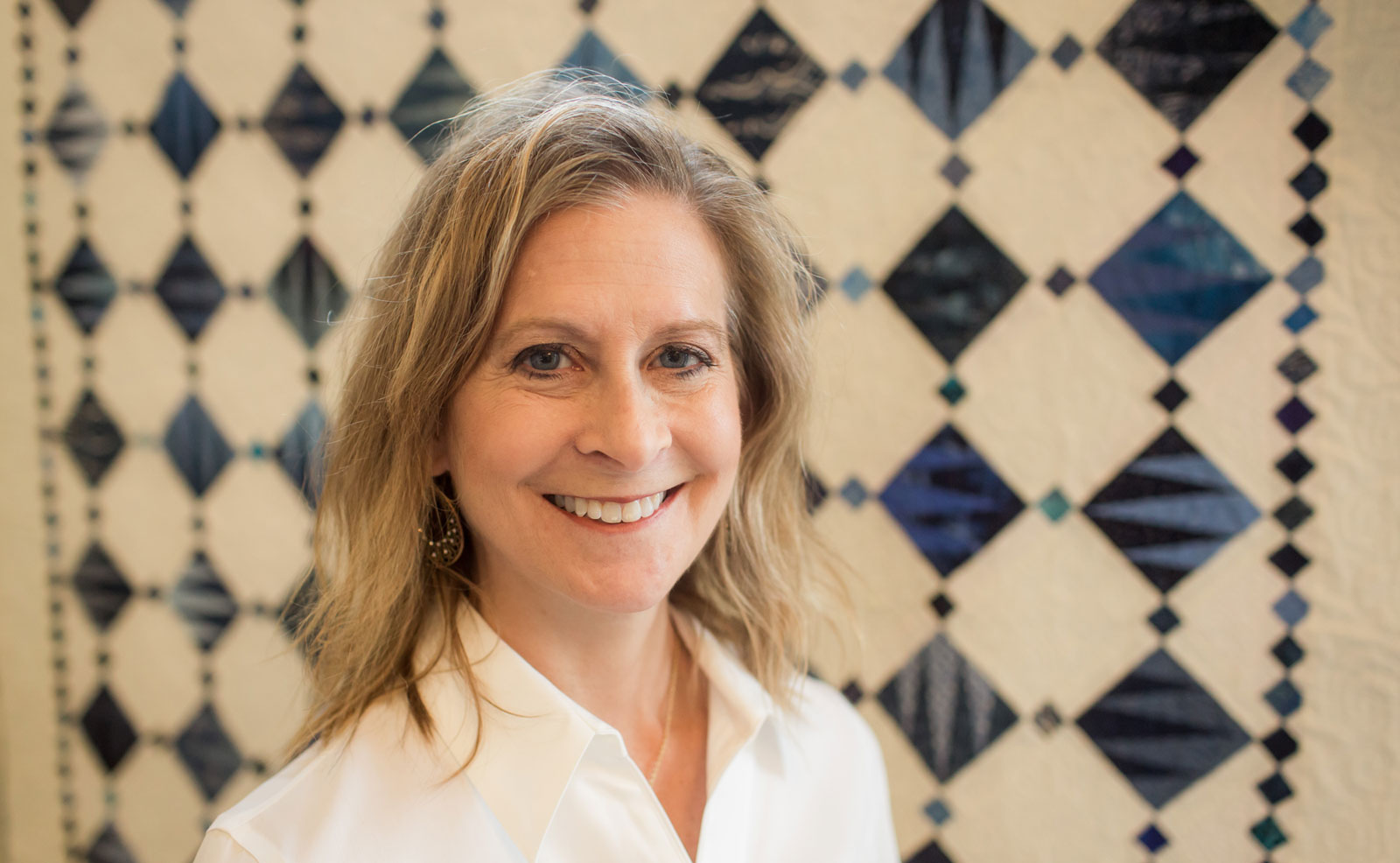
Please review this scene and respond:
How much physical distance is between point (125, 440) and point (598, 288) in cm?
118

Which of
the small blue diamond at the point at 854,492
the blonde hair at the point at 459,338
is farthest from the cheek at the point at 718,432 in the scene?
the small blue diamond at the point at 854,492

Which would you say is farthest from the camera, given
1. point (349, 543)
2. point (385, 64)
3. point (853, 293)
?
point (385, 64)

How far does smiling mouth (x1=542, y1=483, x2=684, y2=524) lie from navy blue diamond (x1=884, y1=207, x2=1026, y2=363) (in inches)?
21.3

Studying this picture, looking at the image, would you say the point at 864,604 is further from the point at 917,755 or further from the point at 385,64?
the point at 385,64

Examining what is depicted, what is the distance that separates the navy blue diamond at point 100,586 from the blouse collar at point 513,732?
3.28 ft

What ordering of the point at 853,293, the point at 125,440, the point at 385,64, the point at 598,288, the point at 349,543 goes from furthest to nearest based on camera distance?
1. the point at 125,440
2. the point at 385,64
3. the point at 853,293
4. the point at 349,543
5. the point at 598,288

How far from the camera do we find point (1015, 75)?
107 centimetres

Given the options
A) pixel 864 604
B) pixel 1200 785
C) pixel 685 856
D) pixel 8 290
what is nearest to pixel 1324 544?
pixel 1200 785

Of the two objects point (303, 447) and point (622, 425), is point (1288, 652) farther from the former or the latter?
point (303, 447)

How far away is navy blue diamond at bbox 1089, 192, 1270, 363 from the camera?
101cm

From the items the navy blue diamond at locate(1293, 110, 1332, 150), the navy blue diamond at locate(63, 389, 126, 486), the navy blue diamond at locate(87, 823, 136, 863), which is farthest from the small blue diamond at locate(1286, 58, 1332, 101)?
the navy blue diamond at locate(87, 823, 136, 863)

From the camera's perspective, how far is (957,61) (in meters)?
1.09

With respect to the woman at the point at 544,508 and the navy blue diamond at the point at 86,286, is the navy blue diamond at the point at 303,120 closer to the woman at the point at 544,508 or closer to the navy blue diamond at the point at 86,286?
the navy blue diamond at the point at 86,286

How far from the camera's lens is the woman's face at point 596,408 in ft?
2.42
